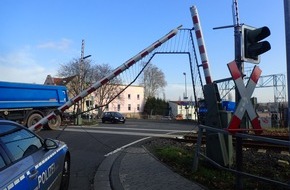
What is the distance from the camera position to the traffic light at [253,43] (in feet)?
21.3

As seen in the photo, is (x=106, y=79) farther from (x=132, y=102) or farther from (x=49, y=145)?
(x=132, y=102)

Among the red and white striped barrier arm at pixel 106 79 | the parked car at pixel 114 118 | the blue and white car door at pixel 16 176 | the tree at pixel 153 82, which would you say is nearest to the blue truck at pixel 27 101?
the red and white striped barrier arm at pixel 106 79

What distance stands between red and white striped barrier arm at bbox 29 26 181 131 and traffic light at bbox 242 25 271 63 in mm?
4730

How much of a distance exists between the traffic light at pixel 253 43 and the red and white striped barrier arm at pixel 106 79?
15.5 ft

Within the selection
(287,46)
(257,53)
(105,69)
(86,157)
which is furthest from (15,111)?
(105,69)

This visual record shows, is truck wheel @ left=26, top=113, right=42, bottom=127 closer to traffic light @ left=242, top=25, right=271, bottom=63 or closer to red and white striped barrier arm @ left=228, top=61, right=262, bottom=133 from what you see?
traffic light @ left=242, top=25, right=271, bottom=63

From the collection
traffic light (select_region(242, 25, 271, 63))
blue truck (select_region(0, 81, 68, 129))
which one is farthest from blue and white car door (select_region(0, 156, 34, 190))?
blue truck (select_region(0, 81, 68, 129))

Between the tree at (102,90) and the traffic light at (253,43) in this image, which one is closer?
the traffic light at (253,43)

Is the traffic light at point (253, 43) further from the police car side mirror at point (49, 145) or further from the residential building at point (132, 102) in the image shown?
the residential building at point (132, 102)

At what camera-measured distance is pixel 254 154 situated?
1174 centimetres

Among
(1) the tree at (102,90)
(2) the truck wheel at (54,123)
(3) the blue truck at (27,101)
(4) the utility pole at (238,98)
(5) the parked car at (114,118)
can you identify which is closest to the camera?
(4) the utility pole at (238,98)

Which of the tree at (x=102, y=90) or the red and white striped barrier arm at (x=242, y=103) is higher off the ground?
the tree at (x=102, y=90)

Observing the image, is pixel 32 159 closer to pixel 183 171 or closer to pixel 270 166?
pixel 183 171

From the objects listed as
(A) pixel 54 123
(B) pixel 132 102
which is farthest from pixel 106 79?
(B) pixel 132 102
